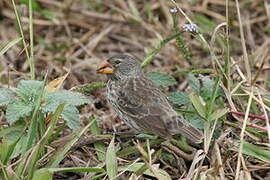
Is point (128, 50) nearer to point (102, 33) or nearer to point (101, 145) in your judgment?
point (102, 33)

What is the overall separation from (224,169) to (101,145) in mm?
902

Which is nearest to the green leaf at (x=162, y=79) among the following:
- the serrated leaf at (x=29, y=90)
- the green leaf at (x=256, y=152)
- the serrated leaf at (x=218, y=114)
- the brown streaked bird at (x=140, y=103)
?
the brown streaked bird at (x=140, y=103)

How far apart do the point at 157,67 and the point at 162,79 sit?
1336 millimetres

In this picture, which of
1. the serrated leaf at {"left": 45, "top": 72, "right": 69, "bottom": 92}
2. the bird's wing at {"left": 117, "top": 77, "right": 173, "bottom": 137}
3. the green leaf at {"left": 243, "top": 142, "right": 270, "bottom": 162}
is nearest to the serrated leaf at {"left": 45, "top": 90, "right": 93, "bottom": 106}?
the serrated leaf at {"left": 45, "top": 72, "right": 69, "bottom": 92}

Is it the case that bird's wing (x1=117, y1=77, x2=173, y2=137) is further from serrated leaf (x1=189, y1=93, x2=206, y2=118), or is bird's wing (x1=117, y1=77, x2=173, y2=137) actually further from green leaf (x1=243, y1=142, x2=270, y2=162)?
green leaf (x1=243, y1=142, x2=270, y2=162)

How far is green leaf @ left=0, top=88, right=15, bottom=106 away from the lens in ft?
12.7

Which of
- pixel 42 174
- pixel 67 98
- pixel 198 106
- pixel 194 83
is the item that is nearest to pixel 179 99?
pixel 194 83

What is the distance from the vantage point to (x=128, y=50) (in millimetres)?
6219

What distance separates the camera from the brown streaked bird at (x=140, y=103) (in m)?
3.95

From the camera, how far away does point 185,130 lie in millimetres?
3920

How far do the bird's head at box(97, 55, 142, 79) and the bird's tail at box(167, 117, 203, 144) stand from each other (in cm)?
76

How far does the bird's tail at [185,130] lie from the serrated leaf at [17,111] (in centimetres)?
95

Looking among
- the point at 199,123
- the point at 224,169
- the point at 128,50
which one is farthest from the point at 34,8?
the point at 224,169

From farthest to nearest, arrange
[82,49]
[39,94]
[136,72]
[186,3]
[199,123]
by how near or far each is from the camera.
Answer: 1. [186,3]
2. [82,49]
3. [136,72]
4. [199,123]
5. [39,94]
